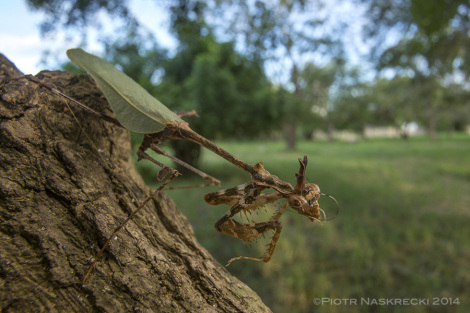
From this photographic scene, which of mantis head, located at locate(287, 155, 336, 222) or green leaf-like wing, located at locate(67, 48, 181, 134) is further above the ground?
green leaf-like wing, located at locate(67, 48, 181, 134)

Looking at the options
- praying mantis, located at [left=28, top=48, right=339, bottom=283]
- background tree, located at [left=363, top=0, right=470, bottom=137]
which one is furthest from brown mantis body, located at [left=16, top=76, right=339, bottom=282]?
background tree, located at [left=363, top=0, right=470, bottom=137]

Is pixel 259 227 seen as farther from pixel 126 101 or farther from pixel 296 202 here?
pixel 126 101

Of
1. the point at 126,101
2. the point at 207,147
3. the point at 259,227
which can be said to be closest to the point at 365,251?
the point at 259,227

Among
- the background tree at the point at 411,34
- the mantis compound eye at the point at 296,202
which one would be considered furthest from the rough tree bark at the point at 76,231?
the background tree at the point at 411,34

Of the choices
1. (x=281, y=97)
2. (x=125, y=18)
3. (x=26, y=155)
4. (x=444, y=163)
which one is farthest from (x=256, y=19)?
(x=444, y=163)

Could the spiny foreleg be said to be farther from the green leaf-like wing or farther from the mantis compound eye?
the green leaf-like wing

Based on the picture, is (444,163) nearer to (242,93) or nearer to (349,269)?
(242,93)
